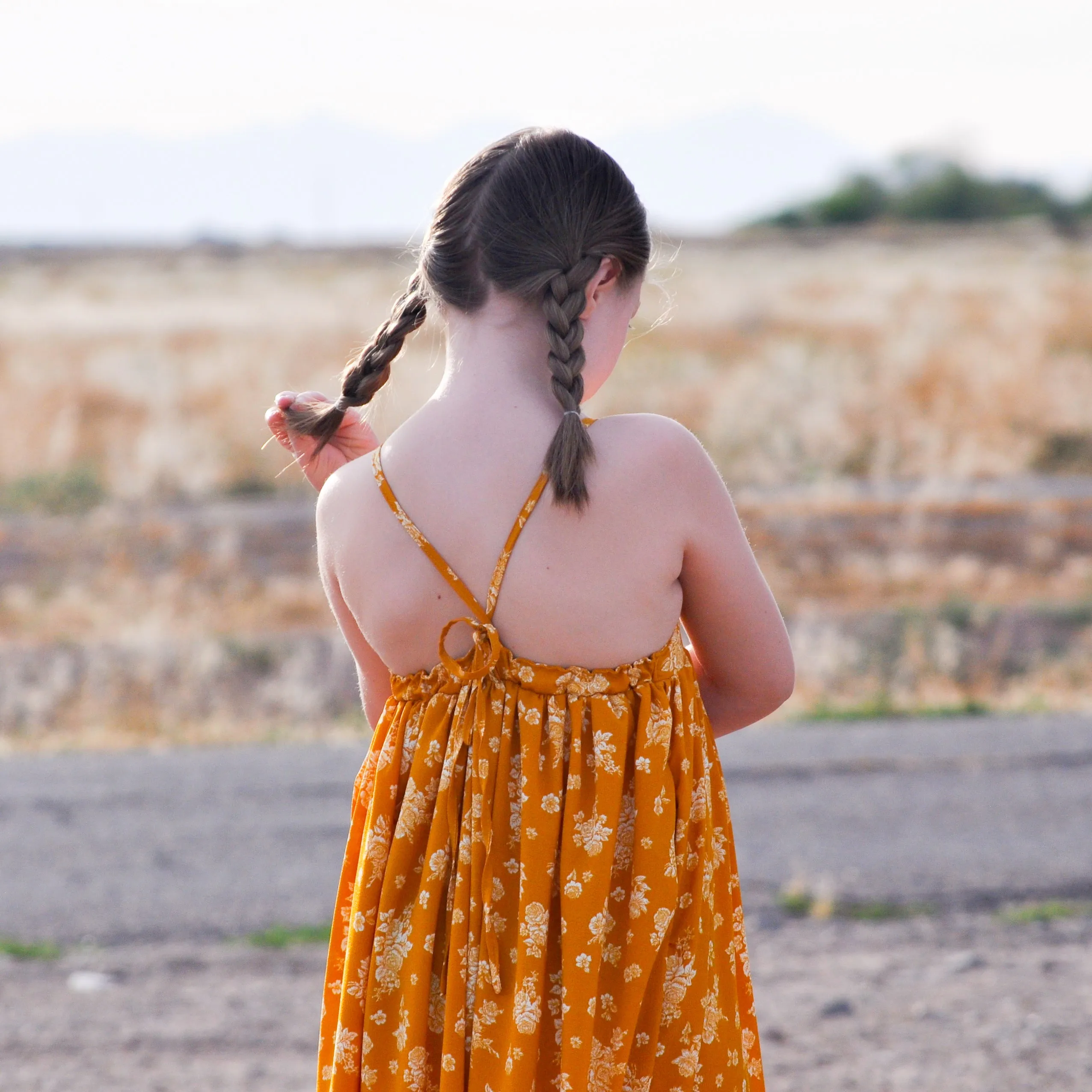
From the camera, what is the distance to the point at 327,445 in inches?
86.4

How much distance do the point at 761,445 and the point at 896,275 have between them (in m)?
17.8

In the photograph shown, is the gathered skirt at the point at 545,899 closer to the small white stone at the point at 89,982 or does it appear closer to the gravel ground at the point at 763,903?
the gravel ground at the point at 763,903

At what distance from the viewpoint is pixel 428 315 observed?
6.60ft

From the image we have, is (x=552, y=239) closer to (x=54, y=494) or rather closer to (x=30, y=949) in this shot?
(x=30, y=949)

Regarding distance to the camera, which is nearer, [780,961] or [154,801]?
[780,961]

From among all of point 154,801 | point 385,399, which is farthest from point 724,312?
point 385,399

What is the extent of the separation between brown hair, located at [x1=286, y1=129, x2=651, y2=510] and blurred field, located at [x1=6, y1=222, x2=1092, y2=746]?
0.79ft

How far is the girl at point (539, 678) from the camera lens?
5.96ft

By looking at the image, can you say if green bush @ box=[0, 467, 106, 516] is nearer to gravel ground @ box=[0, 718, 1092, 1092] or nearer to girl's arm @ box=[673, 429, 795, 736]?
gravel ground @ box=[0, 718, 1092, 1092]

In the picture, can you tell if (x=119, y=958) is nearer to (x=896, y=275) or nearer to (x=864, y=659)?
(x=864, y=659)

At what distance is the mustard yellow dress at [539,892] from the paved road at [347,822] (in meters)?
3.15

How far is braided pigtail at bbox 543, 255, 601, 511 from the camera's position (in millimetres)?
1742

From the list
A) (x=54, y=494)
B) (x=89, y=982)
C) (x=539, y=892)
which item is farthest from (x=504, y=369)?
(x=54, y=494)

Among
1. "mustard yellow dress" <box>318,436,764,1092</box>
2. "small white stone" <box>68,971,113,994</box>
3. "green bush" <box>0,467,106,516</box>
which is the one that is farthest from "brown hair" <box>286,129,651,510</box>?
"green bush" <box>0,467,106,516</box>
